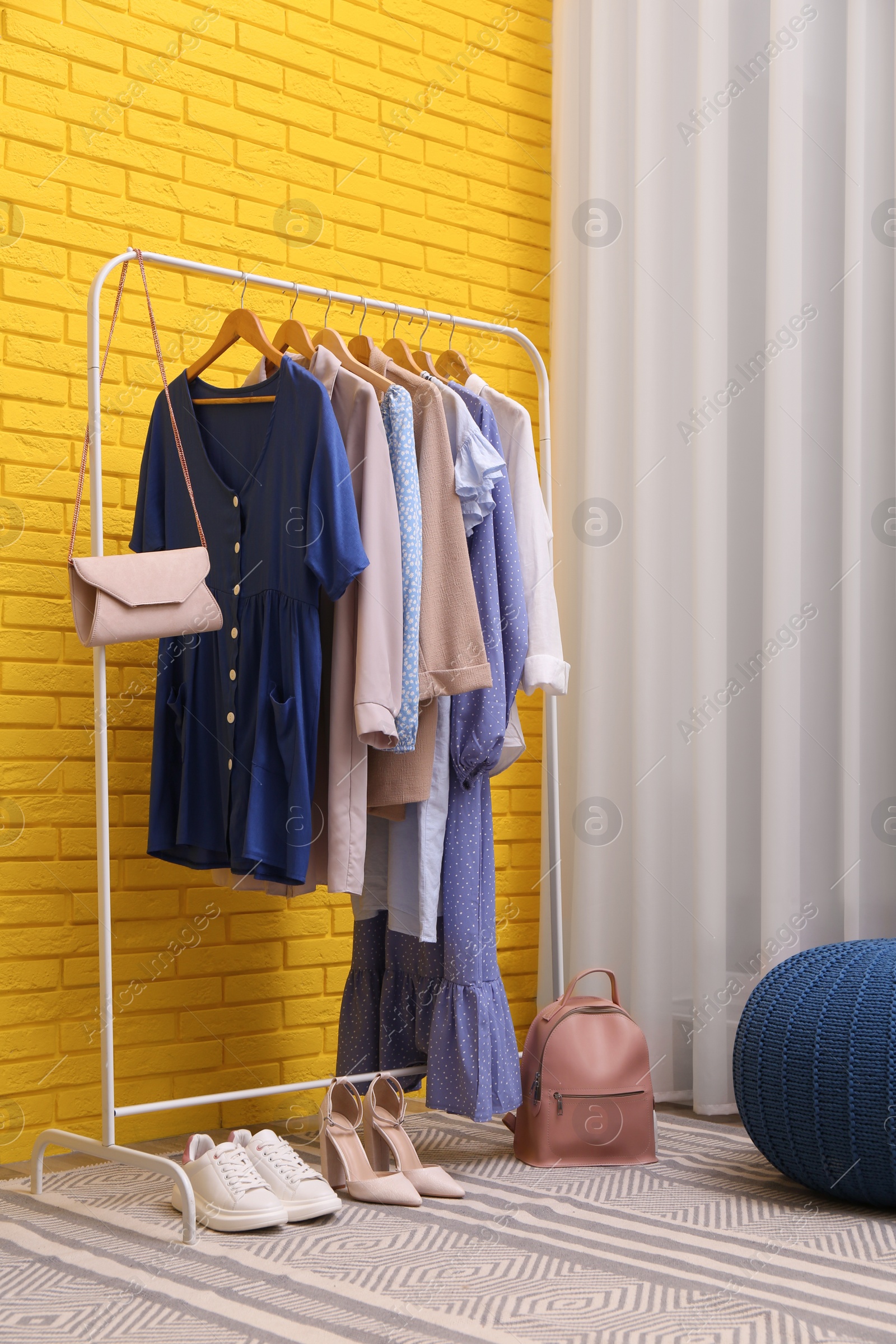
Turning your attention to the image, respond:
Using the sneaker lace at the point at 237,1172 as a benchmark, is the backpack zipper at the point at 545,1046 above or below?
above

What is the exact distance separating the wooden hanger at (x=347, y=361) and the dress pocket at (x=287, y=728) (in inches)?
23.9

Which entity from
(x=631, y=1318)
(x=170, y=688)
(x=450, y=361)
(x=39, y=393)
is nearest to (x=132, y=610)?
(x=170, y=688)

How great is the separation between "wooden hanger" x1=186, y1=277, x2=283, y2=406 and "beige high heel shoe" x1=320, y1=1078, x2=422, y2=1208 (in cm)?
121

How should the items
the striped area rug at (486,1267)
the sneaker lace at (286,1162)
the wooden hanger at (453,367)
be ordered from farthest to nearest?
the wooden hanger at (453,367) < the sneaker lace at (286,1162) < the striped area rug at (486,1267)

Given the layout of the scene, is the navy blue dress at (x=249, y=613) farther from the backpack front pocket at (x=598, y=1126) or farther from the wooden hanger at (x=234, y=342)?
the backpack front pocket at (x=598, y=1126)

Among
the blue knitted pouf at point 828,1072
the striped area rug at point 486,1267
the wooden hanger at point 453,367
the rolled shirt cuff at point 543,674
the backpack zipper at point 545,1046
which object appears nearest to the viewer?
the striped area rug at point 486,1267

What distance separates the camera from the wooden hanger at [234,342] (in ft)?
7.83

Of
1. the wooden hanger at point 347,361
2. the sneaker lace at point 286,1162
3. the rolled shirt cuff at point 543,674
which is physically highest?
the wooden hanger at point 347,361

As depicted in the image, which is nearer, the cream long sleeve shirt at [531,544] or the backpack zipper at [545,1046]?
the backpack zipper at [545,1046]

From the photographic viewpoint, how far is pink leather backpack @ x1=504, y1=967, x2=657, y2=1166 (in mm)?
2398

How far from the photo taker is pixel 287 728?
2.22 metres

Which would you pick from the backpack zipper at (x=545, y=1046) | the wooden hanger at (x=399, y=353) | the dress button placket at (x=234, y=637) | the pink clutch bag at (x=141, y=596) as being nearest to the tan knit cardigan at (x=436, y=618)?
the wooden hanger at (x=399, y=353)

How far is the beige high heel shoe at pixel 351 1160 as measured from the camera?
216cm

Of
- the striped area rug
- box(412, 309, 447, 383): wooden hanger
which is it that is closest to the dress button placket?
box(412, 309, 447, 383): wooden hanger
